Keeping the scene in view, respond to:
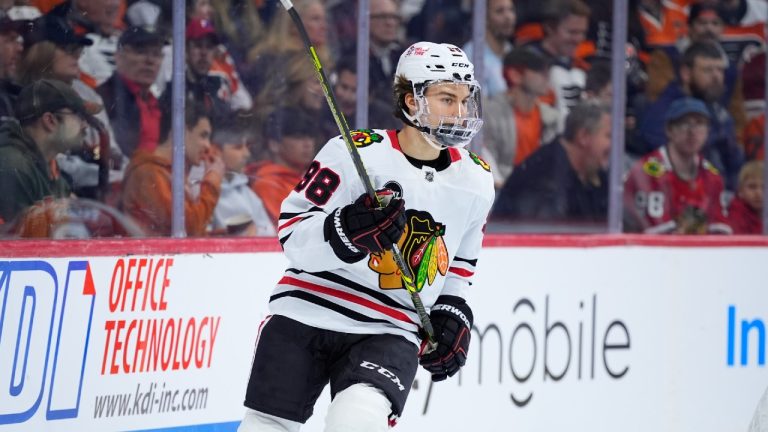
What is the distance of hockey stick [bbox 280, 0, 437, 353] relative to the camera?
301cm

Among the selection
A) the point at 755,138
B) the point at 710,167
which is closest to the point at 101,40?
the point at 710,167

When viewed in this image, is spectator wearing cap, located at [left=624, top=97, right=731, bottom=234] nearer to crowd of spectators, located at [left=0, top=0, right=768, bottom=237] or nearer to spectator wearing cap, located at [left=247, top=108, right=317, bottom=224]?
crowd of spectators, located at [left=0, top=0, right=768, bottom=237]

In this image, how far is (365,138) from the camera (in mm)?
3191

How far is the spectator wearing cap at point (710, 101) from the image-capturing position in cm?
555

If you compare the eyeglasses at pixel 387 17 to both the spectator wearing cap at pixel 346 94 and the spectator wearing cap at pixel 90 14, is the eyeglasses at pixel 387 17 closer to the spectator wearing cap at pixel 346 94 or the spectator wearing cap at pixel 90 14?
the spectator wearing cap at pixel 346 94

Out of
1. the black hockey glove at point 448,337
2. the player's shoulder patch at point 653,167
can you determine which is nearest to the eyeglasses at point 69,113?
the black hockey glove at point 448,337

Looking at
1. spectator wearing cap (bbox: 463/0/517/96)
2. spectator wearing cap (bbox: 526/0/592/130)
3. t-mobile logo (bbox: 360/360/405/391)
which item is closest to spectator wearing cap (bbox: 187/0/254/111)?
spectator wearing cap (bbox: 463/0/517/96)

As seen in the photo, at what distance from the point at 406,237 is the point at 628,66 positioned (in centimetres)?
255

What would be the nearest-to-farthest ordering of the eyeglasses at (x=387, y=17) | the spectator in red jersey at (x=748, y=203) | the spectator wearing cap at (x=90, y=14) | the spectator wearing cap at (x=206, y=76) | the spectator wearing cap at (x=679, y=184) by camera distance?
Result: the spectator wearing cap at (x=90, y=14)
the spectator wearing cap at (x=206, y=76)
the eyeglasses at (x=387, y=17)
the spectator wearing cap at (x=679, y=184)
the spectator in red jersey at (x=748, y=203)

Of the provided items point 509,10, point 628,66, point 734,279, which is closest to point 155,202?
point 509,10

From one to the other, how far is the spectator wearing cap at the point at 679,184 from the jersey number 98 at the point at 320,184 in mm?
2573

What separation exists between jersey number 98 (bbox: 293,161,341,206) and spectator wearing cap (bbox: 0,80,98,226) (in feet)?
3.30

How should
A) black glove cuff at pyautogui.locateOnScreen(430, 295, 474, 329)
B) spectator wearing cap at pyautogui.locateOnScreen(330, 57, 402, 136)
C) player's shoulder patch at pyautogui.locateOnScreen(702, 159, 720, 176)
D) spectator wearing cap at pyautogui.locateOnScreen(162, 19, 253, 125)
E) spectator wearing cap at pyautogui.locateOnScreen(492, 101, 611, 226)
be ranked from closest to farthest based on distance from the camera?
black glove cuff at pyautogui.locateOnScreen(430, 295, 474, 329)
spectator wearing cap at pyautogui.locateOnScreen(162, 19, 253, 125)
spectator wearing cap at pyautogui.locateOnScreen(330, 57, 402, 136)
spectator wearing cap at pyautogui.locateOnScreen(492, 101, 611, 226)
player's shoulder patch at pyautogui.locateOnScreen(702, 159, 720, 176)

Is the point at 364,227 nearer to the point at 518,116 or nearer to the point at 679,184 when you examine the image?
the point at 518,116
